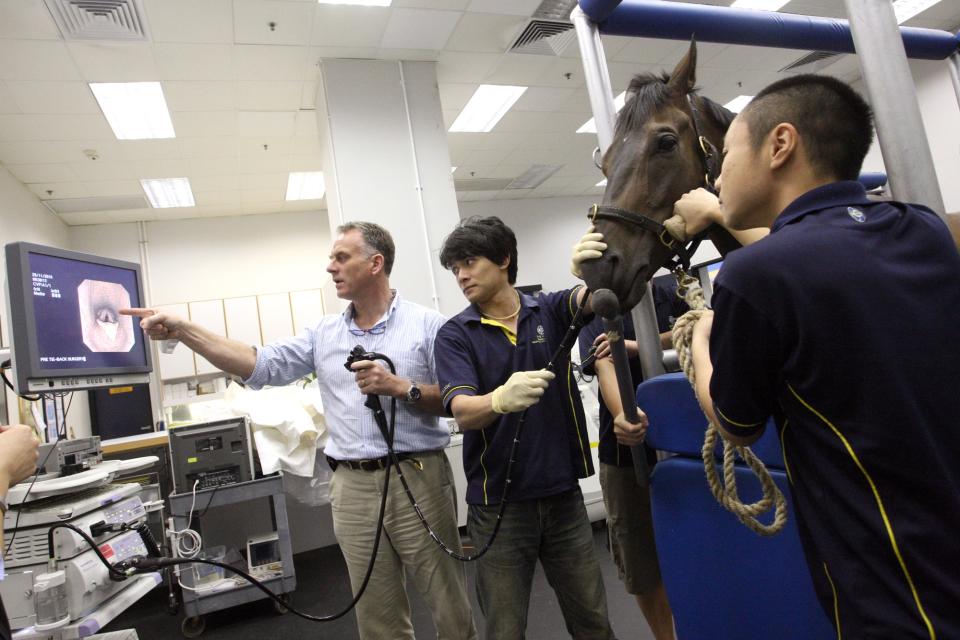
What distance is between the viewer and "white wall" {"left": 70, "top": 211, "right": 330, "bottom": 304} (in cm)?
720

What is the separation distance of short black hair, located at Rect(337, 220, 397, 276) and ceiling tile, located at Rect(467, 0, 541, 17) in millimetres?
2729

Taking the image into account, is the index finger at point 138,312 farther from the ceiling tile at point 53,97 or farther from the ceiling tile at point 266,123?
the ceiling tile at point 266,123

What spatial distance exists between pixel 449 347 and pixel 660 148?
75 centimetres

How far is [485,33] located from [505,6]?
0.35m

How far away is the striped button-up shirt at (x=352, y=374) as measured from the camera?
183cm

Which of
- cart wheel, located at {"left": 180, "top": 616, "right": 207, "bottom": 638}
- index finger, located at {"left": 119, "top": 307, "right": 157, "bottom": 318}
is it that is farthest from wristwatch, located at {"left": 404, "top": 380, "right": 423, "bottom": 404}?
cart wheel, located at {"left": 180, "top": 616, "right": 207, "bottom": 638}

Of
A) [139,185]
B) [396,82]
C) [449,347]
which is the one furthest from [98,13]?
[449,347]

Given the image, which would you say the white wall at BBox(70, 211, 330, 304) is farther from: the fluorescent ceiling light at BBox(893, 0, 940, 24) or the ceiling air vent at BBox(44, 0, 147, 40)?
the fluorescent ceiling light at BBox(893, 0, 940, 24)

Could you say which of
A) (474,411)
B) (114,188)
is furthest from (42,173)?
(474,411)

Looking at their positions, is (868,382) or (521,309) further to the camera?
(521,309)

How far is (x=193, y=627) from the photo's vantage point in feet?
9.64

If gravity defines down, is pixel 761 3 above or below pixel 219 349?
above

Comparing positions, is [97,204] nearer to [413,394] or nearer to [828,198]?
[413,394]

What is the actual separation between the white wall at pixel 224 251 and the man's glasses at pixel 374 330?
5.82m
